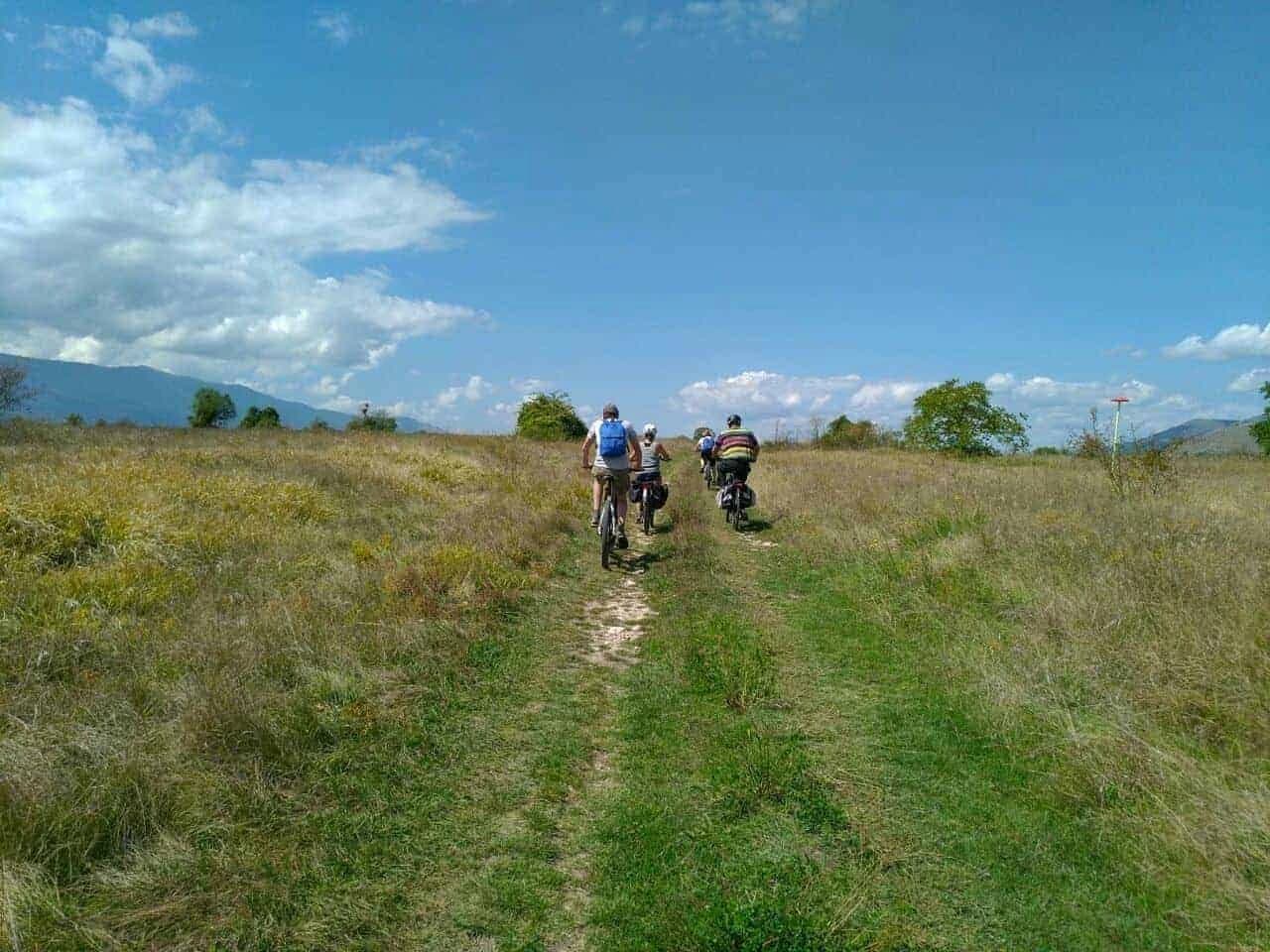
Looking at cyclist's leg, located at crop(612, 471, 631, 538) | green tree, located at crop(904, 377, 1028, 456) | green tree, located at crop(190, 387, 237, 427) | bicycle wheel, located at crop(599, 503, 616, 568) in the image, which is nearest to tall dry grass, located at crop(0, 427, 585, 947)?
bicycle wheel, located at crop(599, 503, 616, 568)

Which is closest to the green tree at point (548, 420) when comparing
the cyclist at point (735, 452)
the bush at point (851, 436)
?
the bush at point (851, 436)

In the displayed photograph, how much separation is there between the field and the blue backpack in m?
2.54

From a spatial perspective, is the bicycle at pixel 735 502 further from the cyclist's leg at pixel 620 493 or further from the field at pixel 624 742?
the field at pixel 624 742

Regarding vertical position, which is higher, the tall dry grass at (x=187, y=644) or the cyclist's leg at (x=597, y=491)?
the cyclist's leg at (x=597, y=491)

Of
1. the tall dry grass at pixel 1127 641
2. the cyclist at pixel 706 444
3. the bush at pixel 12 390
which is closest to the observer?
the tall dry grass at pixel 1127 641

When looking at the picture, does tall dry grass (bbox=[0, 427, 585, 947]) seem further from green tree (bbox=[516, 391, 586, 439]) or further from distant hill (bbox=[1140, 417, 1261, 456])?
green tree (bbox=[516, 391, 586, 439])

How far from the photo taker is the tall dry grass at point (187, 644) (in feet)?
11.4

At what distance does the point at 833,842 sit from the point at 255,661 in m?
4.75

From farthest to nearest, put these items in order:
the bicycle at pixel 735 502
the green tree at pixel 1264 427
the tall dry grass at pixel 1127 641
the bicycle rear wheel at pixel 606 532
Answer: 1. the green tree at pixel 1264 427
2. the bicycle at pixel 735 502
3. the bicycle rear wheel at pixel 606 532
4. the tall dry grass at pixel 1127 641

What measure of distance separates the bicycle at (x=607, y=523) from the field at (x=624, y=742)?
4.40 feet

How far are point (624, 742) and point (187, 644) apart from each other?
3.95m

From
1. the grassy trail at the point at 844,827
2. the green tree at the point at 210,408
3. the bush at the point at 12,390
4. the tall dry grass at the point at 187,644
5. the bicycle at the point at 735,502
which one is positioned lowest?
the grassy trail at the point at 844,827

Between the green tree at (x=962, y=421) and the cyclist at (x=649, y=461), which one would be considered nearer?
the cyclist at (x=649, y=461)

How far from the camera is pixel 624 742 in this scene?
5156mm
